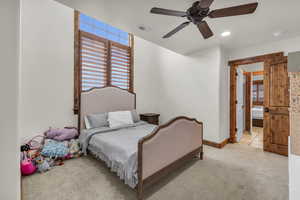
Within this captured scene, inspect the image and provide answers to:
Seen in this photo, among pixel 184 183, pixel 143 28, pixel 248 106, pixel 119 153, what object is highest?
pixel 143 28

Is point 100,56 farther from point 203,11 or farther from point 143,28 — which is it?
point 203,11

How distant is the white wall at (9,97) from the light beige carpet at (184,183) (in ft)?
3.45

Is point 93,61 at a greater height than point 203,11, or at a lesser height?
lesser

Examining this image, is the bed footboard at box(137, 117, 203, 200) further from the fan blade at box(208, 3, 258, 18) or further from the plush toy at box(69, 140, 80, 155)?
the plush toy at box(69, 140, 80, 155)

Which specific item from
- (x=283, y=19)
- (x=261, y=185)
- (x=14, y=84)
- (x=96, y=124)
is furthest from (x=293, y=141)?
(x=96, y=124)

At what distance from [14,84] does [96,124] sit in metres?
2.28

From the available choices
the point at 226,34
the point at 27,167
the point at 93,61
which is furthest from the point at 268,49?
the point at 27,167

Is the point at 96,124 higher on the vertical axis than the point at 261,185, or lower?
higher

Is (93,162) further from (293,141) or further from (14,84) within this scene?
(293,141)

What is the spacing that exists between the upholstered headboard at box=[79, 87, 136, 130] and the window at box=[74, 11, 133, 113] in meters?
0.17

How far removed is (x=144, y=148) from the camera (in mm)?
1540

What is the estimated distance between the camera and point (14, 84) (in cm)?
80

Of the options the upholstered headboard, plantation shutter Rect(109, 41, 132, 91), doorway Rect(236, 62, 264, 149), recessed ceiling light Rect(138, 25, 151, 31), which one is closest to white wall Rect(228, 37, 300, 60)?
doorway Rect(236, 62, 264, 149)

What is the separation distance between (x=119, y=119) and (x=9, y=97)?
2473 millimetres
